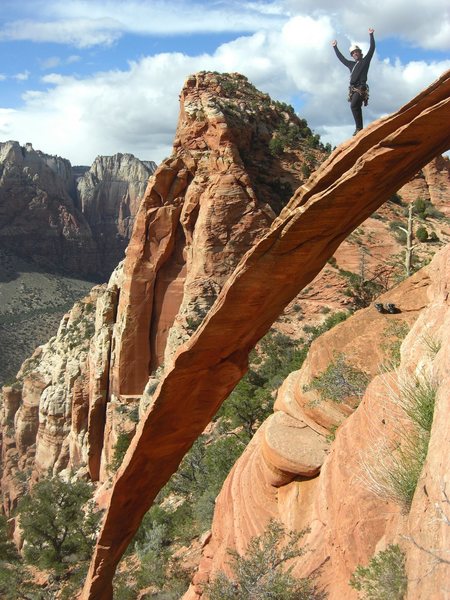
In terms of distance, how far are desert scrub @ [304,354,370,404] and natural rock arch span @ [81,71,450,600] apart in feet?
5.78

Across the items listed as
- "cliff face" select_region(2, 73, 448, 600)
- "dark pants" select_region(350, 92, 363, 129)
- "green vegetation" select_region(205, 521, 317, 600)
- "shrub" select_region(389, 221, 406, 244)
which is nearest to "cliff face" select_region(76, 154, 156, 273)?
"cliff face" select_region(2, 73, 448, 600)

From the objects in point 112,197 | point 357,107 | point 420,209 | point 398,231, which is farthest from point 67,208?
point 357,107

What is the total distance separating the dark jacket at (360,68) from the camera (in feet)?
29.4

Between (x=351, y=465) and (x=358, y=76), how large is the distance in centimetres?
668

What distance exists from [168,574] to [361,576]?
9108mm

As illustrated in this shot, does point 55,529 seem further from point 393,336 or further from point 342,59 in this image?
point 342,59

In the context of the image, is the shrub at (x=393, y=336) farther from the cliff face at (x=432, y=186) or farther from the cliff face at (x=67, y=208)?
the cliff face at (x=67, y=208)

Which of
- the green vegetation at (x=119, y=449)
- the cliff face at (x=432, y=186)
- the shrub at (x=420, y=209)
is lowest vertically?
the green vegetation at (x=119, y=449)

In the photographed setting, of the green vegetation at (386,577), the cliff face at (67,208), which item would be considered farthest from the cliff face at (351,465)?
the cliff face at (67,208)

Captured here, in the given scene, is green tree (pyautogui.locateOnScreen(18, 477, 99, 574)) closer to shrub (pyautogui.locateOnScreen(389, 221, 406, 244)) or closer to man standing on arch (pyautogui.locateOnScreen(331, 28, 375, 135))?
man standing on arch (pyautogui.locateOnScreen(331, 28, 375, 135))

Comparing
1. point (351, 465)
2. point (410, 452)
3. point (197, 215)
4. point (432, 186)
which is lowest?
point (351, 465)

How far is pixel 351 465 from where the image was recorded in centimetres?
778

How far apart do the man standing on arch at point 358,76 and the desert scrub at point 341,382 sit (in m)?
4.59

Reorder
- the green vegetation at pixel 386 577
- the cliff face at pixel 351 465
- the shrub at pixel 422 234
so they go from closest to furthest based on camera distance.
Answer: the cliff face at pixel 351 465 → the green vegetation at pixel 386 577 → the shrub at pixel 422 234
